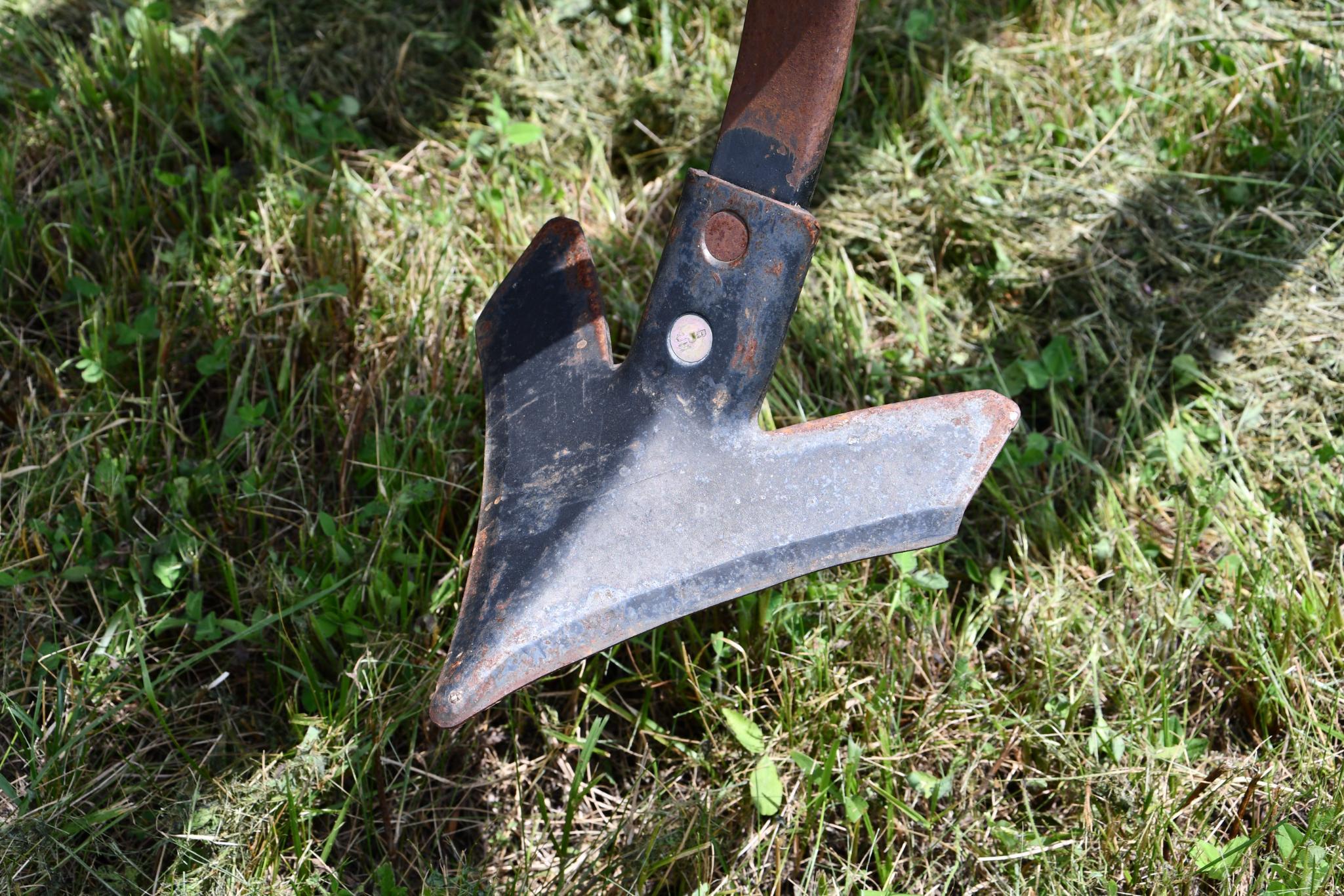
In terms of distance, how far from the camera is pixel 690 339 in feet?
5.13

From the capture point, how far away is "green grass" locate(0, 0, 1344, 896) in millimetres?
1642

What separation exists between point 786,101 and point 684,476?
561mm

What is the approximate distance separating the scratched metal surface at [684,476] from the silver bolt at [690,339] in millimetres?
11

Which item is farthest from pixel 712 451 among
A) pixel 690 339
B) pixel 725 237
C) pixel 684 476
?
pixel 725 237

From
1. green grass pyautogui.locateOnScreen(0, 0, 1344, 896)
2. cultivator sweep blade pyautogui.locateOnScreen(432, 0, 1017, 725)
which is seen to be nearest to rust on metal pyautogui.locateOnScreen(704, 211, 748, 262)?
cultivator sweep blade pyautogui.locateOnScreen(432, 0, 1017, 725)

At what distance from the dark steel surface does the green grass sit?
616 millimetres

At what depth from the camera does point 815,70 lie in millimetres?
1547

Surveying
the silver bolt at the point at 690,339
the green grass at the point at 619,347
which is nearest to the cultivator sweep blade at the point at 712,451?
the silver bolt at the point at 690,339

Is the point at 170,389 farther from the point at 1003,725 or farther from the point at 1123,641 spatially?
the point at 1123,641

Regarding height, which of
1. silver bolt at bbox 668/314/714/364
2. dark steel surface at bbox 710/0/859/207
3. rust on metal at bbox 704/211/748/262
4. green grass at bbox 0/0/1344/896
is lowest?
green grass at bbox 0/0/1344/896

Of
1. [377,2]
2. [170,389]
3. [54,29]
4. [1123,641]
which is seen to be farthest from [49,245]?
[1123,641]

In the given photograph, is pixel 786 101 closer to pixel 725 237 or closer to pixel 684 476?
pixel 725 237

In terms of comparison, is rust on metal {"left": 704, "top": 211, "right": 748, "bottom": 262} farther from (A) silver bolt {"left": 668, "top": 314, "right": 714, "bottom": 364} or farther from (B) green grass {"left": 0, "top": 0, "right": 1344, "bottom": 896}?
(B) green grass {"left": 0, "top": 0, "right": 1344, "bottom": 896}

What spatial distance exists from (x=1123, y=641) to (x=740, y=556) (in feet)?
2.58
